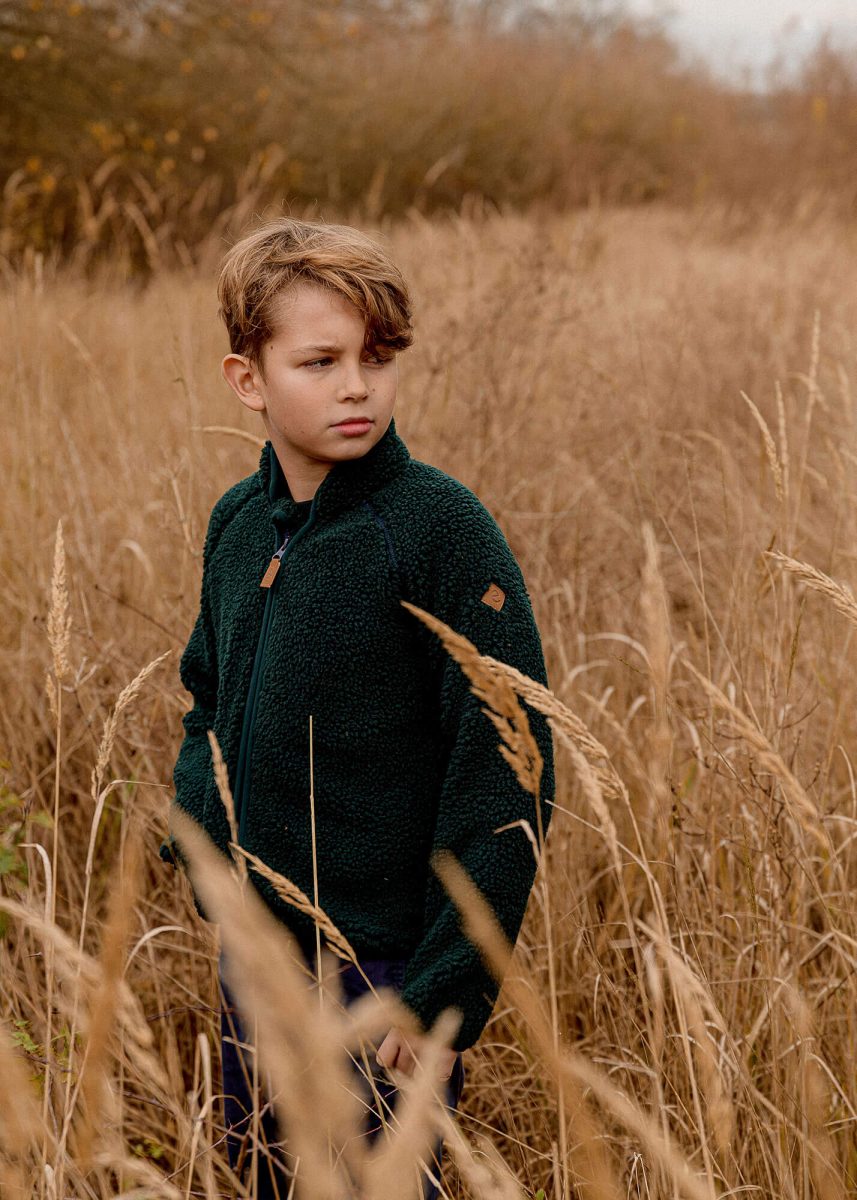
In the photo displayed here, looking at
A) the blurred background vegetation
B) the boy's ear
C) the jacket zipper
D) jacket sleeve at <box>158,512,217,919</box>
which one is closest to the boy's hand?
the jacket zipper

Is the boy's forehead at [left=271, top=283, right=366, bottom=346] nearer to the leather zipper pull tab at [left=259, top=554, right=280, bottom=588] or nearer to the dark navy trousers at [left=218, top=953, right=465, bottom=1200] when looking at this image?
the leather zipper pull tab at [left=259, top=554, right=280, bottom=588]

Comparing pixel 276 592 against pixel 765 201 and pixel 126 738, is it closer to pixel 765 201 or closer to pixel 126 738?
pixel 126 738

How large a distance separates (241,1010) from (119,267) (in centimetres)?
508

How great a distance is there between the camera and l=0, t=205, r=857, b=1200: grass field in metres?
0.90

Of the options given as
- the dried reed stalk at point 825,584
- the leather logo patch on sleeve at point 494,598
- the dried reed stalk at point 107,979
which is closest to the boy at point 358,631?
the leather logo patch on sleeve at point 494,598

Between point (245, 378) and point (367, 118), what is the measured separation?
8.47 metres

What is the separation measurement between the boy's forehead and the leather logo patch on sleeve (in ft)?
1.18

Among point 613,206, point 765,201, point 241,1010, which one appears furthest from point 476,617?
point 765,201

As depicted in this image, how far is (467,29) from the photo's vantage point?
37.2ft

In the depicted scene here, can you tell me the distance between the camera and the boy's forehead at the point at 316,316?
124 cm

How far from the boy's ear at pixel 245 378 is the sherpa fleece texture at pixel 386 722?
15 centimetres

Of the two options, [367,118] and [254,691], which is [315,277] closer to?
[254,691]

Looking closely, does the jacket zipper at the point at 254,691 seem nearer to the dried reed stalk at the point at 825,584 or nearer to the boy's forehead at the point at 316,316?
the boy's forehead at the point at 316,316

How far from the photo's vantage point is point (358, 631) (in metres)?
1.24
